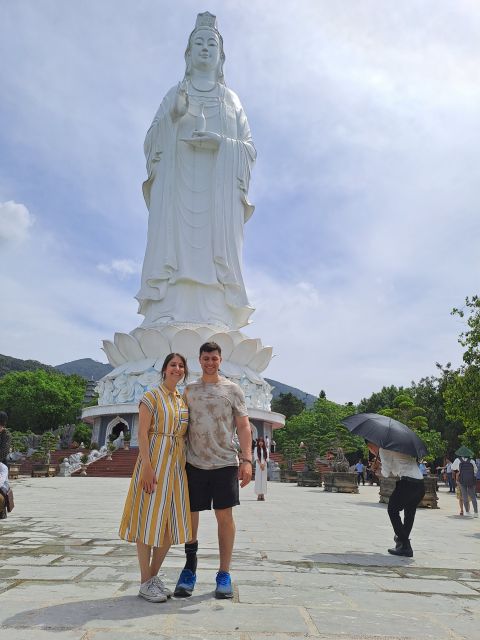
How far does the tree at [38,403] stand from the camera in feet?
151

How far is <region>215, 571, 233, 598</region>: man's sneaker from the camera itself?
317cm

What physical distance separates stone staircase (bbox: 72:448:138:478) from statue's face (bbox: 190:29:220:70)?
19.1m

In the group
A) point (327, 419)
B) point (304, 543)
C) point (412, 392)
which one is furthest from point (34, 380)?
point (304, 543)

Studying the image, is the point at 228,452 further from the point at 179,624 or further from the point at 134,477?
the point at 179,624

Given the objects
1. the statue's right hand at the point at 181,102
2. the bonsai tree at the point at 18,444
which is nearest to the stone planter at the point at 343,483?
the bonsai tree at the point at 18,444

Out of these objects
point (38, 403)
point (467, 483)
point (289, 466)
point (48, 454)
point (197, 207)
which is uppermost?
point (197, 207)

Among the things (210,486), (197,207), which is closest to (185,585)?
(210,486)

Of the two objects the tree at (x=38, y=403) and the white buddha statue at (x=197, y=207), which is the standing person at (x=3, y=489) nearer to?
the white buddha statue at (x=197, y=207)

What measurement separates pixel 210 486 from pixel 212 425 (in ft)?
1.23

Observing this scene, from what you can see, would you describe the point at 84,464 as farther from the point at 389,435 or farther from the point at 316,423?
the point at 316,423

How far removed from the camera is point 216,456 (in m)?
3.53

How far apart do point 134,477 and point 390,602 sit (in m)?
1.61

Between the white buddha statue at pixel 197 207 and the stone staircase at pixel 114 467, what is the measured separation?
706 cm

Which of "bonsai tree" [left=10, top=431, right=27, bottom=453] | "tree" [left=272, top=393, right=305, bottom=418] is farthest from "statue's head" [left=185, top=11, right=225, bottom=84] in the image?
"tree" [left=272, top=393, right=305, bottom=418]
